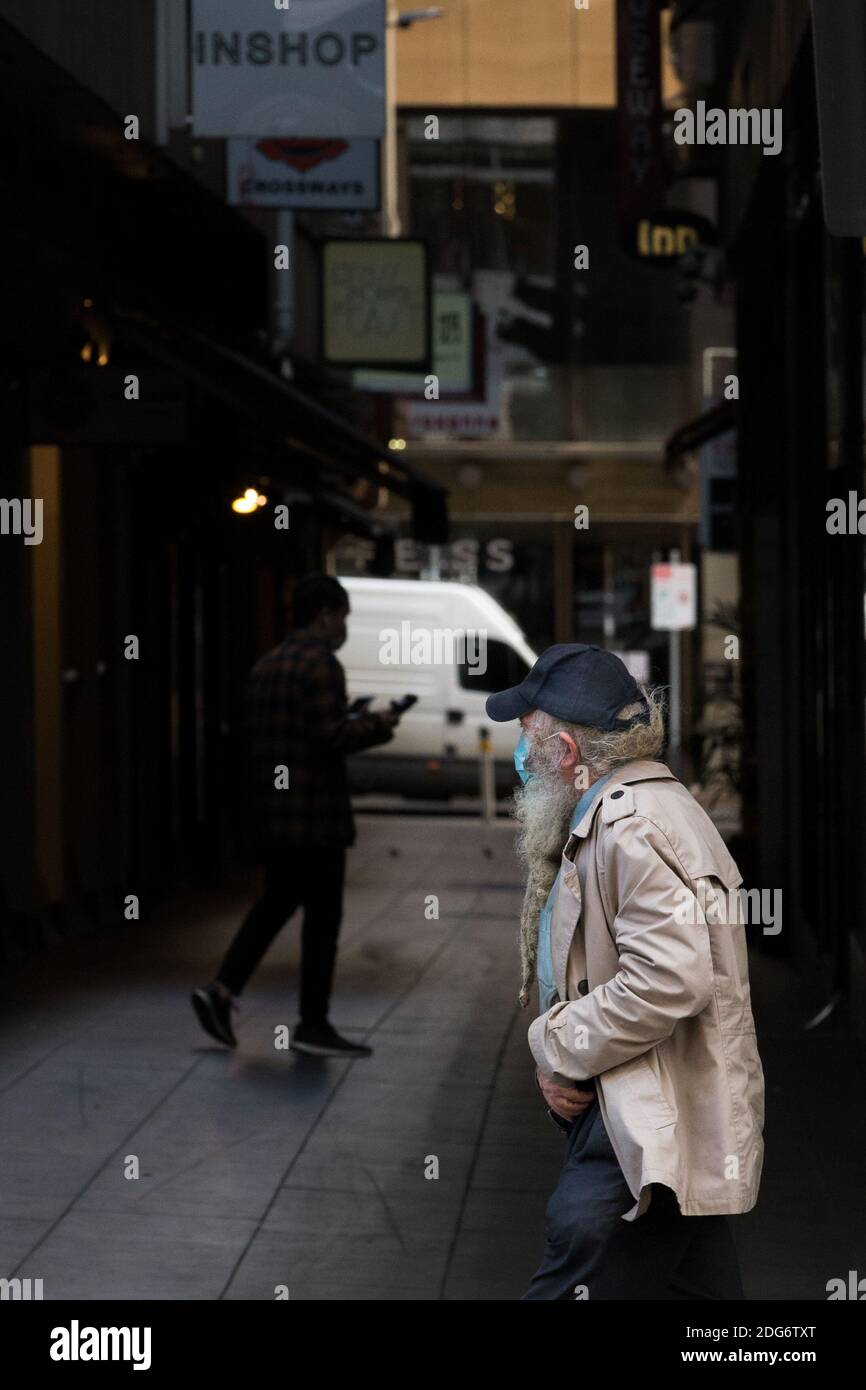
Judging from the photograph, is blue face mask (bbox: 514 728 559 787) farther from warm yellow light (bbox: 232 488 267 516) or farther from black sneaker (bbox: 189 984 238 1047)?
warm yellow light (bbox: 232 488 267 516)

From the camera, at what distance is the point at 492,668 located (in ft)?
75.8

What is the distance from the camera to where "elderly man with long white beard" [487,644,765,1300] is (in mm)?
3406

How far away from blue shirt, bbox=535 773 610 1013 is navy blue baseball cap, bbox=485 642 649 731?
120mm

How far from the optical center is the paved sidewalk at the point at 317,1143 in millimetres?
5434

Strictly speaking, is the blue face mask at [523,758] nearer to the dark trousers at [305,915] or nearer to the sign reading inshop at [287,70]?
the dark trousers at [305,915]

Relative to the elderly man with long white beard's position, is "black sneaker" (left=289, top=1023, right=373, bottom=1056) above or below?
below

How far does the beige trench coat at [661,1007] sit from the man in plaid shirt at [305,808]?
448 cm

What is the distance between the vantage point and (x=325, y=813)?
804cm

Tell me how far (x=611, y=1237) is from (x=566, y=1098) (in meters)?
0.25

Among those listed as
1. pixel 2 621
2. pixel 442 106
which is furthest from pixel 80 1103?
pixel 442 106

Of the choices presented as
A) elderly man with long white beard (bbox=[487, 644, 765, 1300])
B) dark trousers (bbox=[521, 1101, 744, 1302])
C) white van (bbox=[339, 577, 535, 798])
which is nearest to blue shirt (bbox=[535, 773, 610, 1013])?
elderly man with long white beard (bbox=[487, 644, 765, 1300])

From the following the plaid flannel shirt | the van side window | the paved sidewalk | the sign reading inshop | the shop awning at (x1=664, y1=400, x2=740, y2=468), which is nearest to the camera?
the paved sidewalk

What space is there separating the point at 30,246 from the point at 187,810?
6.21 m
